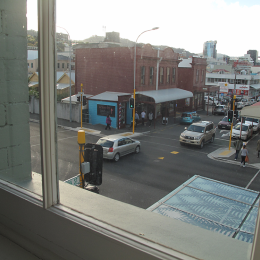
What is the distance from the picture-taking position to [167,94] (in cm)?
271

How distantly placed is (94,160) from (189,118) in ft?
4.33

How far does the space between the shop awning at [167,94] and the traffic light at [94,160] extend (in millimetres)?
979

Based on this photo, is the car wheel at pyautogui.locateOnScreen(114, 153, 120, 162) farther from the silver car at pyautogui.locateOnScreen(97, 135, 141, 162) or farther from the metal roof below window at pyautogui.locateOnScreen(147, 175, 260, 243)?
the metal roof below window at pyautogui.locateOnScreen(147, 175, 260, 243)

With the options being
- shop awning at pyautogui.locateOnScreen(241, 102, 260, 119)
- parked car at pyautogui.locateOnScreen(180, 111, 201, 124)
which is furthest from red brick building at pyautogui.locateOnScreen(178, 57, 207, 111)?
shop awning at pyautogui.locateOnScreen(241, 102, 260, 119)

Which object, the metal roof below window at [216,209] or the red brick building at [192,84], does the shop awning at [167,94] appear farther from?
the metal roof below window at [216,209]

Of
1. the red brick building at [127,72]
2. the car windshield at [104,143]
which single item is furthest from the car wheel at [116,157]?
the red brick building at [127,72]

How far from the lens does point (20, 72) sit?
168 centimetres

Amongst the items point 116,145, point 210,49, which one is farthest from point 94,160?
point 210,49

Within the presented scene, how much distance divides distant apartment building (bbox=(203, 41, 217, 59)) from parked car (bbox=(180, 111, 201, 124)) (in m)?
1.60

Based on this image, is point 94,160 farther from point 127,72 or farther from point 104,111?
point 127,72

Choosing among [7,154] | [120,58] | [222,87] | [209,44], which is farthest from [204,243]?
[120,58]

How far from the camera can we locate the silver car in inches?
114

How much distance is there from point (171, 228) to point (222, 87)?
3.48 ft

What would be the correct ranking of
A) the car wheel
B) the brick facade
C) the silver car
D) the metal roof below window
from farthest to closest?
the car wheel, the silver car, the brick facade, the metal roof below window
